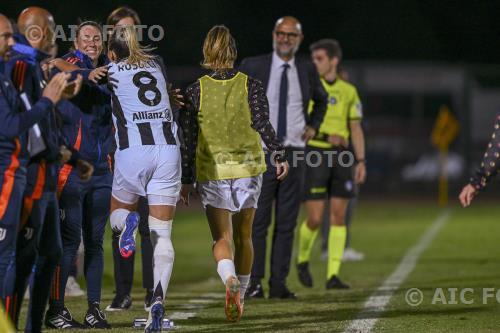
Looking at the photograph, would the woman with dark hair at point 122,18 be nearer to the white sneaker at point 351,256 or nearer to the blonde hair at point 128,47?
the blonde hair at point 128,47

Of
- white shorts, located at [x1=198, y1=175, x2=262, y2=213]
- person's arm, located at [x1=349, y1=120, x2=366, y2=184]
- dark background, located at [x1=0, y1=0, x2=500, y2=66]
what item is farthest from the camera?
dark background, located at [x1=0, y1=0, x2=500, y2=66]

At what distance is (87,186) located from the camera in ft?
28.1

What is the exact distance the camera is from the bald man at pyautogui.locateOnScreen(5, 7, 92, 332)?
6.61 m

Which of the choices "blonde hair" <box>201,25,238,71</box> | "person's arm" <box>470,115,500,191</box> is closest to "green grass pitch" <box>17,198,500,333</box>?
"person's arm" <box>470,115,500,191</box>

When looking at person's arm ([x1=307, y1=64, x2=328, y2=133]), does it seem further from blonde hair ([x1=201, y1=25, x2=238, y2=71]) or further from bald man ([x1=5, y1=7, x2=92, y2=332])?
bald man ([x1=5, y1=7, x2=92, y2=332])

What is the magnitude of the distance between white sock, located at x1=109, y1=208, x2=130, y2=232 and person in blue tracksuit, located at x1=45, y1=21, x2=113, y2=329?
0.36 m

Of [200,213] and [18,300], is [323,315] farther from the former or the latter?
[200,213]

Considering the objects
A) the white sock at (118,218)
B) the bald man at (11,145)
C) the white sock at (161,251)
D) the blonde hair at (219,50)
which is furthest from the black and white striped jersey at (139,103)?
the bald man at (11,145)

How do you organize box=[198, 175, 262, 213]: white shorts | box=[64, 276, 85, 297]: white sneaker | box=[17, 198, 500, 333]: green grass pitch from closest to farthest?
box=[198, 175, 262, 213]: white shorts < box=[17, 198, 500, 333]: green grass pitch < box=[64, 276, 85, 297]: white sneaker

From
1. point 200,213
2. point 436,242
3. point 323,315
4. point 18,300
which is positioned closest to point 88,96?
point 18,300

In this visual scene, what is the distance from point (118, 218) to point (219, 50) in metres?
1.50

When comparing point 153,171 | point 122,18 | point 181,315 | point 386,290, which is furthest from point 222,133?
point 386,290

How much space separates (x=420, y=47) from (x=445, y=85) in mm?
3851

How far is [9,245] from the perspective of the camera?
21.0 feet
